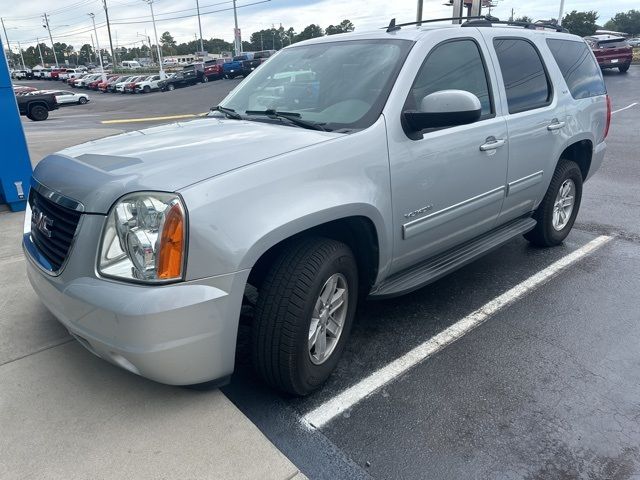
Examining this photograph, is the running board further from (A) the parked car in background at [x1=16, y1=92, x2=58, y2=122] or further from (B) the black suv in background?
(B) the black suv in background

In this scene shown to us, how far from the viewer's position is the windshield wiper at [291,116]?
2.88 m

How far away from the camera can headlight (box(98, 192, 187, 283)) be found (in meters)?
2.11

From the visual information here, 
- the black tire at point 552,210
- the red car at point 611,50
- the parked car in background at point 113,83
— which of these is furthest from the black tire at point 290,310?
the parked car in background at point 113,83

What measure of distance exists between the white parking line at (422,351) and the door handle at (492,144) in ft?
3.78

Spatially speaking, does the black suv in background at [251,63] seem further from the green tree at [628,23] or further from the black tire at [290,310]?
the green tree at [628,23]

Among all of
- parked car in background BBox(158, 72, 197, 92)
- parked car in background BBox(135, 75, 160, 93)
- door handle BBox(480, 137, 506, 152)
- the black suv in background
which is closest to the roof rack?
door handle BBox(480, 137, 506, 152)

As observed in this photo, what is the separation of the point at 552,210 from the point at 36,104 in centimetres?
2172

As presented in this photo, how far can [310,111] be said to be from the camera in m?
3.10

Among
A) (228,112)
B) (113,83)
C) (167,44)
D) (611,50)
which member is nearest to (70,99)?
(113,83)

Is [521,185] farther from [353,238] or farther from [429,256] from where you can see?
[353,238]

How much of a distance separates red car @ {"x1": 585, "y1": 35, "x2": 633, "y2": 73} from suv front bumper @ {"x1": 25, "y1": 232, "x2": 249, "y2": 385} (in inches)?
1056

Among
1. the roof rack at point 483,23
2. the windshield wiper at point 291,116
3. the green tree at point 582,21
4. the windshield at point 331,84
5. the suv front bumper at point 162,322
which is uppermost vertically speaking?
the green tree at point 582,21

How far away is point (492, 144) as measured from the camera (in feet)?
11.5

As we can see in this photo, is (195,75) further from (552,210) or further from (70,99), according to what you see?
(552,210)
